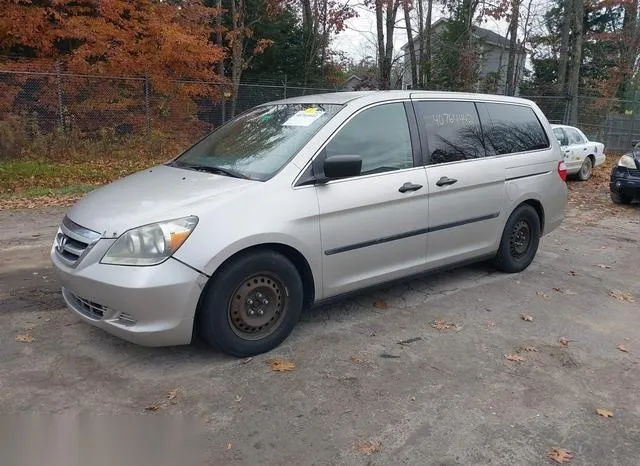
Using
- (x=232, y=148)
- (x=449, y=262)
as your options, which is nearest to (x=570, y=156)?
(x=449, y=262)

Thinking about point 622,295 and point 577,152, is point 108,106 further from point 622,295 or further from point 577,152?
point 622,295

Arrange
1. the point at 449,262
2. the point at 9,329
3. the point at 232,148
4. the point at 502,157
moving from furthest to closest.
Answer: the point at 502,157
the point at 449,262
the point at 232,148
the point at 9,329

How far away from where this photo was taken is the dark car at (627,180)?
10.5 meters

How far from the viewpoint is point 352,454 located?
287 centimetres

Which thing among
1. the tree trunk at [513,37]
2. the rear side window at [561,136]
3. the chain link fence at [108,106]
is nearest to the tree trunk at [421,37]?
the tree trunk at [513,37]

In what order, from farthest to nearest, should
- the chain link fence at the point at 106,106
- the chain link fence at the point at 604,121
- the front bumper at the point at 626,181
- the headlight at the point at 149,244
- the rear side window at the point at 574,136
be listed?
1. the chain link fence at the point at 604,121
2. the rear side window at the point at 574,136
3. the chain link fence at the point at 106,106
4. the front bumper at the point at 626,181
5. the headlight at the point at 149,244

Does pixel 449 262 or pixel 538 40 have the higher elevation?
pixel 538 40

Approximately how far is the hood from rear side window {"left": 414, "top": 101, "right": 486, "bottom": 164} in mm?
1768

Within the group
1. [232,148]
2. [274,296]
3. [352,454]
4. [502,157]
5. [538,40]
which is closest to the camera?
[352,454]

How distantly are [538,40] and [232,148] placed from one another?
27.9m

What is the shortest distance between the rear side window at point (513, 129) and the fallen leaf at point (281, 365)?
2.99 metres

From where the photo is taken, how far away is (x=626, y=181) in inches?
416

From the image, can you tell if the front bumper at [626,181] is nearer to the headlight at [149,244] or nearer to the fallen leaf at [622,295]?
the fallen leaf at [622,295]

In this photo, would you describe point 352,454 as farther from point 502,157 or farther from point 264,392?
point 502,157
